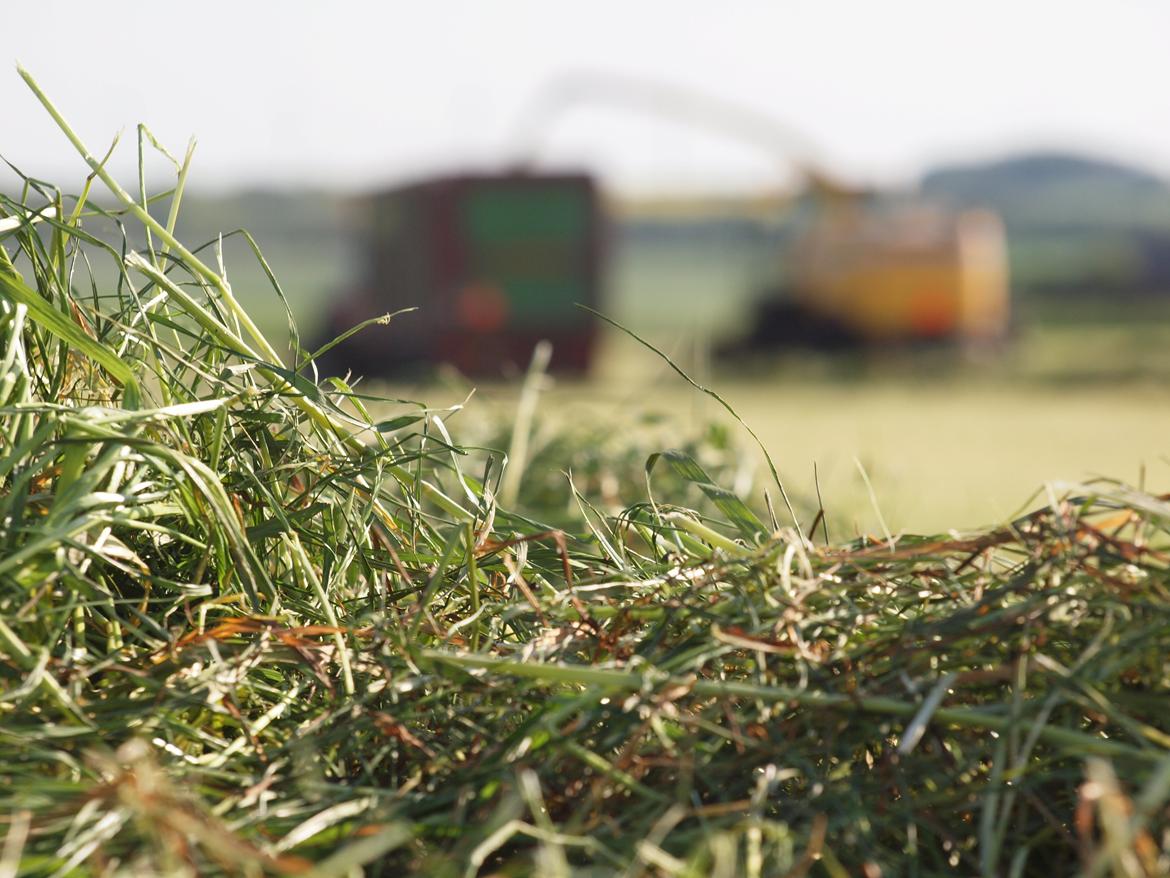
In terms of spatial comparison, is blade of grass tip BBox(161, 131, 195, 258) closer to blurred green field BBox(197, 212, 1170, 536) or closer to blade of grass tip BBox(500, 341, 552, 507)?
blurred green field BBox(197, 212, 1170, 536)

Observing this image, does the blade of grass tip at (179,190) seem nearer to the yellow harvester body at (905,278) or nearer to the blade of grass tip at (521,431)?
the blade of grass tip at (521,431)

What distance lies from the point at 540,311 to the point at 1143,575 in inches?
375

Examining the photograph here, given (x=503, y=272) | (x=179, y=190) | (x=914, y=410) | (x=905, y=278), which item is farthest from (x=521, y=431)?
(x=905, y=278)

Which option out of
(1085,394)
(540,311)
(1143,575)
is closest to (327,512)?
(1143,575)

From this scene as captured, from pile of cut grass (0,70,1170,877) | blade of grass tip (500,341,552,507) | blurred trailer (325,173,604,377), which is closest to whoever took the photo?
pile of cut grass (0,70,1170,877)

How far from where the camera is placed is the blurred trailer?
1006 centimetres

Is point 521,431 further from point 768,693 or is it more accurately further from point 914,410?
point 914,410

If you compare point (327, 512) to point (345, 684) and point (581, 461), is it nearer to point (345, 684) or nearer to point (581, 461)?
point (345, 684)

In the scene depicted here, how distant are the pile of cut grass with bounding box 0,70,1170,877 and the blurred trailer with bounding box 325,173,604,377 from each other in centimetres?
894

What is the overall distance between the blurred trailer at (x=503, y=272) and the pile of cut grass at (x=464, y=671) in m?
8.94

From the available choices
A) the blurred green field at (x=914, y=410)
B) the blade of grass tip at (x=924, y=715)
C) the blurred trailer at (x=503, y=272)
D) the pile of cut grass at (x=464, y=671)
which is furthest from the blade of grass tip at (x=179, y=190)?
the blurred trailer at (x=503, y=272)

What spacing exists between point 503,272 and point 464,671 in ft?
31.9

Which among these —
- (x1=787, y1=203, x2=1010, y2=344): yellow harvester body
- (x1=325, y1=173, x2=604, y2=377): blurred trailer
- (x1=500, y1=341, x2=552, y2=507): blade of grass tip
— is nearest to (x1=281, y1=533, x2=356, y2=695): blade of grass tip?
(x1=500, y1=341, x2=552, y2=507): blade of grass tip

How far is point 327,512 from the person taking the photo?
106cm
